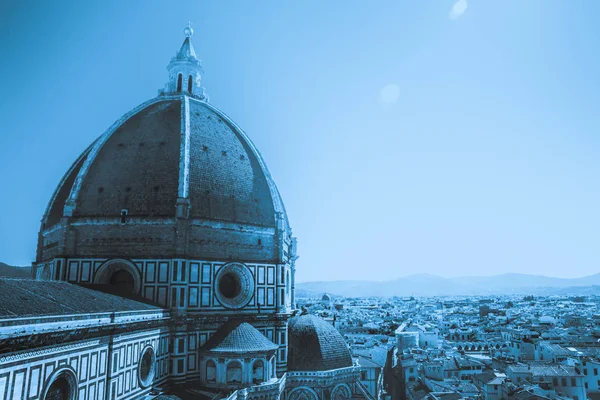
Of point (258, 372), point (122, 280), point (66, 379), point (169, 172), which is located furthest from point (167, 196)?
point (66, 379)

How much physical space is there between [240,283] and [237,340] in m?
3.93

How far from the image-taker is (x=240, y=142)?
108ft

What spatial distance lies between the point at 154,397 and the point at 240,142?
1639 cm

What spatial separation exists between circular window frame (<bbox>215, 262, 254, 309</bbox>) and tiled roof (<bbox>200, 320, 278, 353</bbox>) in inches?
55.7

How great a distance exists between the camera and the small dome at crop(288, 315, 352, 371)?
96.4 ft

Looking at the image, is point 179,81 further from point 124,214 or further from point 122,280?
point 122,280

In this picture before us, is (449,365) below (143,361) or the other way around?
below

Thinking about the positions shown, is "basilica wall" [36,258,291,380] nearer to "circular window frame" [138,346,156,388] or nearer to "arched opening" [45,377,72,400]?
"circular window frame" [138,346,156,388]

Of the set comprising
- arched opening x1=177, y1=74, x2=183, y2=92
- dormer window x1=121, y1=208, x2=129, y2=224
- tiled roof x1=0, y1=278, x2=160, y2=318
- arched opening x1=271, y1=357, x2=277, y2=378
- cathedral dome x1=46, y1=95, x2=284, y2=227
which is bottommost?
arched opening x1=271, y1=357, x2=277, y2=378

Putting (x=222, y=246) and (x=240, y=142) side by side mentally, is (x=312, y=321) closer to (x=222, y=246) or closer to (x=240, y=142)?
(x=222, y=246)

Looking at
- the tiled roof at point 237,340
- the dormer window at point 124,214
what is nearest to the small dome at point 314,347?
the tiled roof at point 237,340

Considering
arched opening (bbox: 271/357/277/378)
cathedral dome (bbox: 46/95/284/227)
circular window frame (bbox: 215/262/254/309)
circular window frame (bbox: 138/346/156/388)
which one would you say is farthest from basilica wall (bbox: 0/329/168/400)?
cathedral dome (bbox: 46/95/284/227)

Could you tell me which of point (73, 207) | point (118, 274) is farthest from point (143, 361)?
point (73, 207)

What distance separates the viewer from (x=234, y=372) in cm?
2477
